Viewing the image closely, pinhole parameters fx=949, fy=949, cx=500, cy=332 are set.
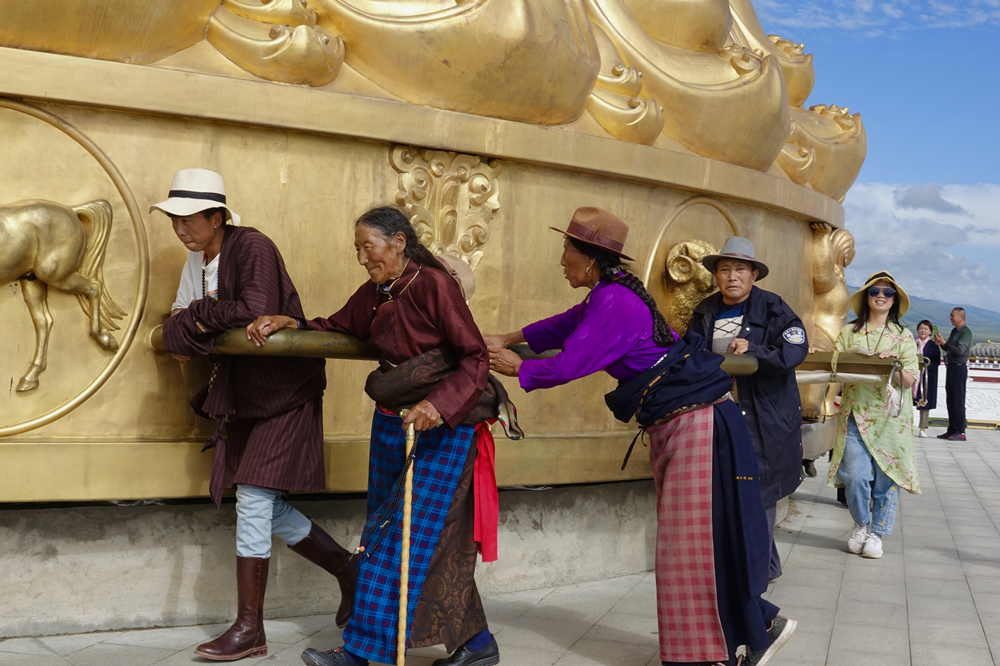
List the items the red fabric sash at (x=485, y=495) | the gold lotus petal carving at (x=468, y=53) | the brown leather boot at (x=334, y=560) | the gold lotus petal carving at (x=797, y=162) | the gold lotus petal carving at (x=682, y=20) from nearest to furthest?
the red fabric sash at (x=485, y=495) < the brown leather boot at (x=334, y=560) < the gold lotus petal carving at (x=468, y=53) < the gold lotus petal carving at (x=682, y=20) < the gold lotus petal carving at (x=797, y=162)

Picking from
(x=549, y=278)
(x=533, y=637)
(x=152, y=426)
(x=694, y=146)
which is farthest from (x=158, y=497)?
(x=694, y=146)

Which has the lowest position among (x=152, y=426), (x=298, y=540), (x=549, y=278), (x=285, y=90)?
→ (x=298, y=540)

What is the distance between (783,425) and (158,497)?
2.70 metres

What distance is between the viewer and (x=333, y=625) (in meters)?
3.69

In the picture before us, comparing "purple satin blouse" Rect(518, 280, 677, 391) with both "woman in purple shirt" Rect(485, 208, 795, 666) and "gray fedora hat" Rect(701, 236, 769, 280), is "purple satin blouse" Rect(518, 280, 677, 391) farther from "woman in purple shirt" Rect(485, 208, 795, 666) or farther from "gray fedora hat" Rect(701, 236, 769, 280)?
"gray fedora hat" Rect(701, 236, 769, 280)

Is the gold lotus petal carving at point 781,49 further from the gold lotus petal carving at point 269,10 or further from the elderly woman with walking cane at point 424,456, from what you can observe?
the elderly woman with walking cane at point 424,456

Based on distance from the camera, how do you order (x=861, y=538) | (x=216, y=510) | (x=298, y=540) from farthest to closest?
(x=861, y=538), (x=216, y=510), (x=298, y=540)

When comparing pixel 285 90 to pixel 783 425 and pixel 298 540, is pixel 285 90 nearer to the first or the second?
pixel 298 540

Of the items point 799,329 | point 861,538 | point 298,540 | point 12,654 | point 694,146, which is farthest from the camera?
point 861,538

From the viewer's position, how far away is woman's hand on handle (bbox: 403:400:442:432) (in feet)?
9.61

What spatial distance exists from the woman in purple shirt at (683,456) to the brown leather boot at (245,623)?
1070 millimetres

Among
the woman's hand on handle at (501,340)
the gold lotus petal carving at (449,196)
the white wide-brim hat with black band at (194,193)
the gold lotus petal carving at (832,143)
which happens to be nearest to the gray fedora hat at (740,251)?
the gold lotus petal carving at (449,196)

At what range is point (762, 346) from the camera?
4137mm

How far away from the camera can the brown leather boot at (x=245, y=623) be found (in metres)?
3.16
